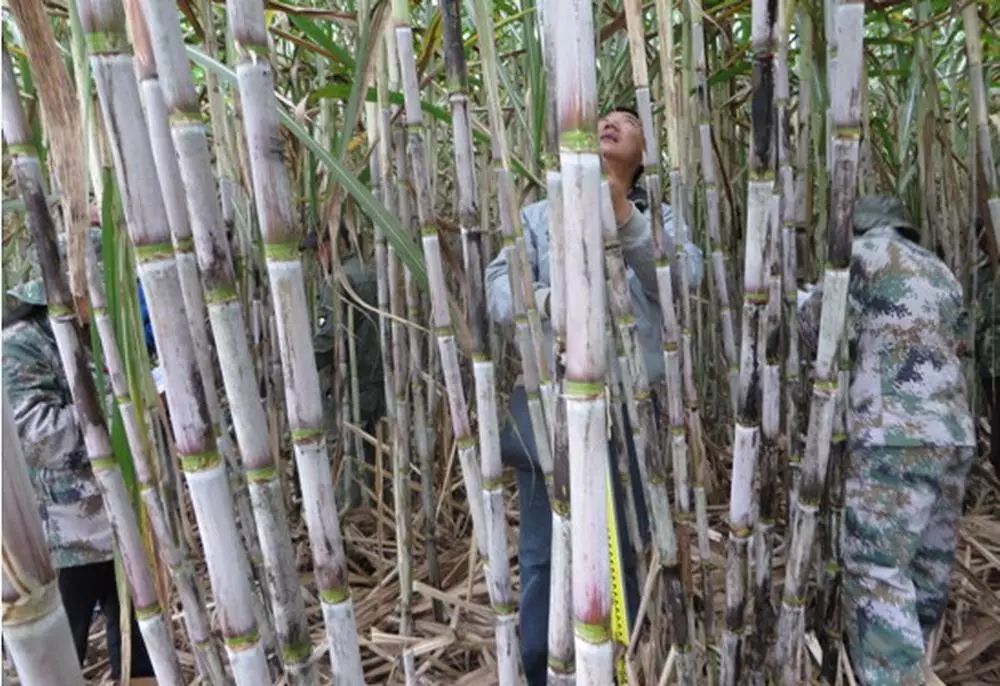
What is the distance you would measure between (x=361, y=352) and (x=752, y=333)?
1738 mm

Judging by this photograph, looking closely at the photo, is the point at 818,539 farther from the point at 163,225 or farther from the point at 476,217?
the point at 163,225

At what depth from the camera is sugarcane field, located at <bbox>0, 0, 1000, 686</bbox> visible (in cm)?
50

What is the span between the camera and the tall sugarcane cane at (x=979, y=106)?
1.26 meters

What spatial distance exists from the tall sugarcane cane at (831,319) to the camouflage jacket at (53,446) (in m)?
1.15

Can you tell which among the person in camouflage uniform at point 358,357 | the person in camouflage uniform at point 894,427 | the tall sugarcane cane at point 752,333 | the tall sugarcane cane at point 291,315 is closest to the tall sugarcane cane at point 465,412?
the tall sugarcane cane at point 291,315

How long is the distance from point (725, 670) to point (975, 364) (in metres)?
1.55

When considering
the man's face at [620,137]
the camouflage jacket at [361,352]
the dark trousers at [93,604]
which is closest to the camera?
the man's face at [620,137]

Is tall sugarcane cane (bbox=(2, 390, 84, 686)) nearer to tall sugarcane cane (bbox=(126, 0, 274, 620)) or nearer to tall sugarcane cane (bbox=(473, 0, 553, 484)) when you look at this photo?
tall sugarcane cane (bbox=(126, 0, 274, 620))

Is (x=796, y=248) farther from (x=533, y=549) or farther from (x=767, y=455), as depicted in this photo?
(x=533, y=549)

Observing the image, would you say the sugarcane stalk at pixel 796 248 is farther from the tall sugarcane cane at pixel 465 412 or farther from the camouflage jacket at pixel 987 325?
the camouflage jacket at pixel 987 325

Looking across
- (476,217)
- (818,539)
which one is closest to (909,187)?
(818,539)

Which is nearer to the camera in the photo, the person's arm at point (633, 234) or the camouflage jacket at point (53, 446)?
the person's arm at point (633, 234)

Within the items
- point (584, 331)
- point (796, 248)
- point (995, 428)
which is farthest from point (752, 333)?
point (995, 428)

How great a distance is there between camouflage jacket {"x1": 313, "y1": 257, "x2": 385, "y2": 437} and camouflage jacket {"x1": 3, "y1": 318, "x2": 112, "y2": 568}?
0.80 metres
